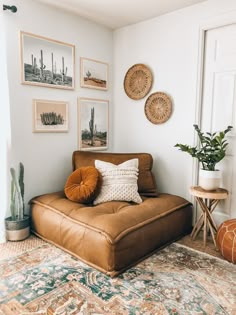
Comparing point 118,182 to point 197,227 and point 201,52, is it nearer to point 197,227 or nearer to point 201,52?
point 197,227

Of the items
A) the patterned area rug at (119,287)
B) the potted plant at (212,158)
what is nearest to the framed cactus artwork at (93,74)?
the potted plant at (212,158)

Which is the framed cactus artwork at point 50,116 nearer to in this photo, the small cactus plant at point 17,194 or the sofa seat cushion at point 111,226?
the small cactus plant at point 17,194

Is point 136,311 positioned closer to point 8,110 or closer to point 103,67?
point 8,110

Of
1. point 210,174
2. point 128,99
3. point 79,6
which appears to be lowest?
point 210,174

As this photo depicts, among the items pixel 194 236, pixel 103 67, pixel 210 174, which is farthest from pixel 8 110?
pixel 194 236

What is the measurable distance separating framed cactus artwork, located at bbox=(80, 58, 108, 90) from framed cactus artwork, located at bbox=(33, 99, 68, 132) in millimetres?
420

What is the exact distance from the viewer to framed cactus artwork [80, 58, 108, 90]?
308cm

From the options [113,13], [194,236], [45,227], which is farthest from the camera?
[113,13]

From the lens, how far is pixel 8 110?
248 cm

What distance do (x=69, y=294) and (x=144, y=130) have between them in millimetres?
2044

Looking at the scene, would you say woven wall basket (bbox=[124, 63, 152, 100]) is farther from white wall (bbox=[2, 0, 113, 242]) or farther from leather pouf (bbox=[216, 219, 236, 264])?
leather pouf (bbox=[216, 219, 236, 264])

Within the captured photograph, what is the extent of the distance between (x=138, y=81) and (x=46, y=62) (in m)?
1.09

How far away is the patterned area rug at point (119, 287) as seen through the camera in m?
1.58

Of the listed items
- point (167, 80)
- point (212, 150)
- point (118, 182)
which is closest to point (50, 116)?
point (118, 182)
